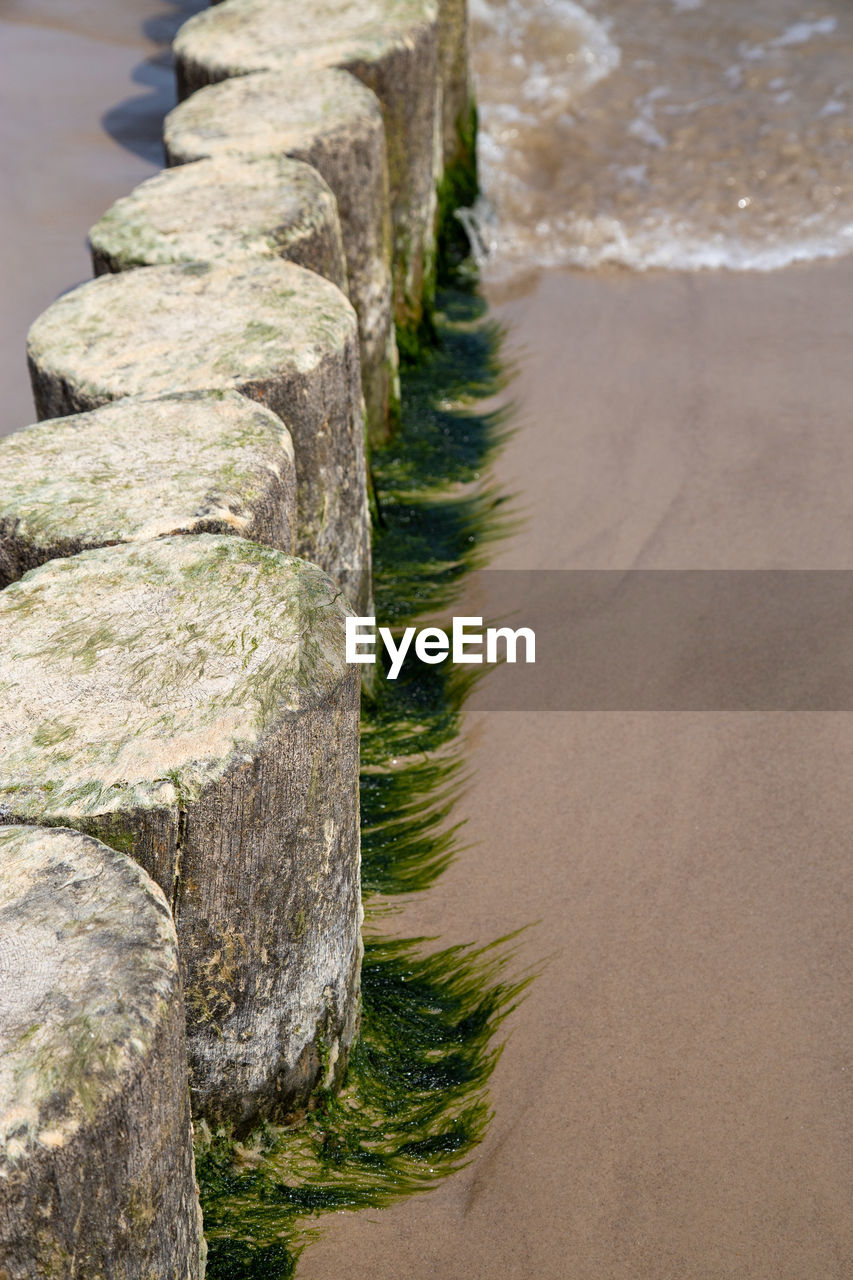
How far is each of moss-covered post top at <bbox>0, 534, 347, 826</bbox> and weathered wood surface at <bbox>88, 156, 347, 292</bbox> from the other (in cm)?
112

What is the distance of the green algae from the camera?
1.98m

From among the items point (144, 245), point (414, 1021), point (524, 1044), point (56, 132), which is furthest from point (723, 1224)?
point (56, 132)

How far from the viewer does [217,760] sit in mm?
1625

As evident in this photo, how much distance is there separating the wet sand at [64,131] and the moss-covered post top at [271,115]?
3.26 feet

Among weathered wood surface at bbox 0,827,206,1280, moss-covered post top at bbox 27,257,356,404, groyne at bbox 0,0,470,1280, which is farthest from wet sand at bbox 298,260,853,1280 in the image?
moss-covered post top at bbox 27,257,356,404

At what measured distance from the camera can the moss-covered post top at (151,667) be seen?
5.27ft

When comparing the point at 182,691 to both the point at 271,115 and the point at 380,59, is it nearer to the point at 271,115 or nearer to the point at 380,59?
the point at 271,115

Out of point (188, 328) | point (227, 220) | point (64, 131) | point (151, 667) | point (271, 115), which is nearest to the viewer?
point (151, 667)

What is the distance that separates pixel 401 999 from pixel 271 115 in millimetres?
2305

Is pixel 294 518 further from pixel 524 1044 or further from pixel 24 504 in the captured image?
pixel 524 1044

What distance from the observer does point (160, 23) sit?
261 inches

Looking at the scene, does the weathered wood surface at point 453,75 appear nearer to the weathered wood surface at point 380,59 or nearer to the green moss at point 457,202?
the green moss at point 457,202

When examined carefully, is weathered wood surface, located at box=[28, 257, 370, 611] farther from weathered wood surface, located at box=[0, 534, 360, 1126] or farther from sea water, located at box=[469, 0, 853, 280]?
sea water, located at box=[469, 0, 853, 280]

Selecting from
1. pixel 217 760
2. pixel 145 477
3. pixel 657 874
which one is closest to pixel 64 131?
pixel 145 477
